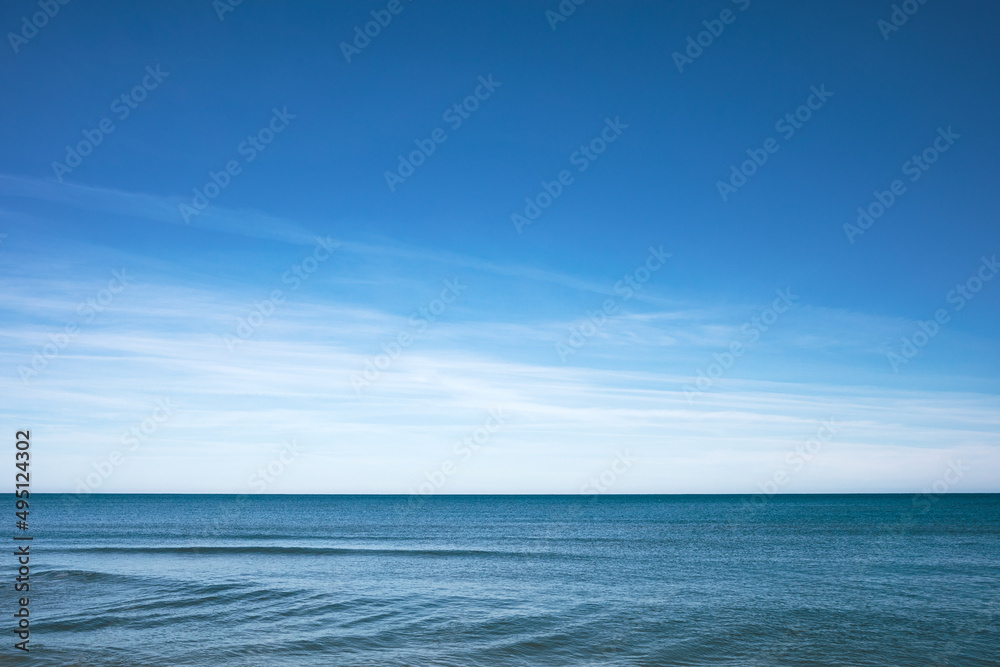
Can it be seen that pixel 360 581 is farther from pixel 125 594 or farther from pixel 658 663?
pixel 658 663

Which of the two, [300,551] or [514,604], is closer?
[514,604]

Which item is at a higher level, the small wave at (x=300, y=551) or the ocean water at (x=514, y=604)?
the ocean water at (x=514, y=604)

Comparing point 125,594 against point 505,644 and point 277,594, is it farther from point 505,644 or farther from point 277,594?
point 505,644

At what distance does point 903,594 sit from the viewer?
26.0 meters

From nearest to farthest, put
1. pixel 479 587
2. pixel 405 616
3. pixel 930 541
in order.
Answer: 1. pixel 405 616
2. pixel 479 587
3. pixel 930 541

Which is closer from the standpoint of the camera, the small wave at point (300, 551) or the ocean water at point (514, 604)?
the ocean water at point (514, 604)

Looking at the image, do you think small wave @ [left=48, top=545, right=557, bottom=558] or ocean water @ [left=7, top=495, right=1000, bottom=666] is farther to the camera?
small wave @ [left=48, top=545, right=557, bottom=558]

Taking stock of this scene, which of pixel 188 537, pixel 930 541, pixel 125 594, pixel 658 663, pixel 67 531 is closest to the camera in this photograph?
pixel 658 663

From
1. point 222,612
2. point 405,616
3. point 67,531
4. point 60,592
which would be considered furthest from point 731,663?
point 67,531

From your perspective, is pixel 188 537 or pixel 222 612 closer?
pixel 222 612

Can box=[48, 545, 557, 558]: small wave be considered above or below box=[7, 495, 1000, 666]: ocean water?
below

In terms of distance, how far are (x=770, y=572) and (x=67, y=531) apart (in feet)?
191

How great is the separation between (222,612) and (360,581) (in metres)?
8.07

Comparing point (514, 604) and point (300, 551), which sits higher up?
point (514, 604)
